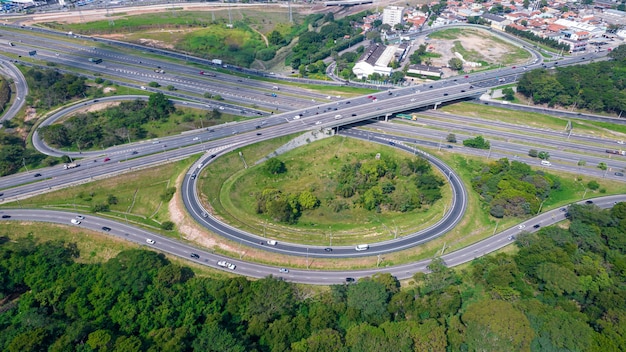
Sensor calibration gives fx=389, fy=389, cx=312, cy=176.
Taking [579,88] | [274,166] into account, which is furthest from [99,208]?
[579,88]

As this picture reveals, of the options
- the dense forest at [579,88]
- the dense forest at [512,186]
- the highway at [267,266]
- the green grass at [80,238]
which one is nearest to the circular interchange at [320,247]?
the highway at [267,266]

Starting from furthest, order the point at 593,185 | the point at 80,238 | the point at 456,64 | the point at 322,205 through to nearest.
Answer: the point at 456,64
the point at 593,185
the point at 322,205
the point at 80,238

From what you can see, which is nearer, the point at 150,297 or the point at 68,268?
the point at 150,297

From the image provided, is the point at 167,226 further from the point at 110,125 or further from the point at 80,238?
the point at 110,125

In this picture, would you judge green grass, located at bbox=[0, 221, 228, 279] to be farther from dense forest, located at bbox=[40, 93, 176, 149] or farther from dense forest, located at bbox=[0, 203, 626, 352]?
dense forest, located at bbox=[40, 93, 176, 149]

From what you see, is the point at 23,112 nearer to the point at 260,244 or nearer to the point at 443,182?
the point at 260,244

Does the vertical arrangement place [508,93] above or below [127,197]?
above

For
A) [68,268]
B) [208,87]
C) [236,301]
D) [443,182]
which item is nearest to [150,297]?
[236,301]
